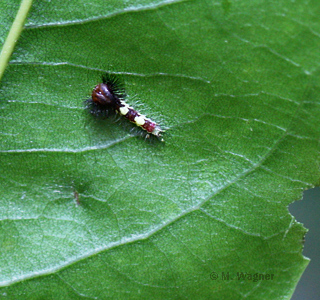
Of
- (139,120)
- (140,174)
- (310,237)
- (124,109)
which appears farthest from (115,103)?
(310,237)

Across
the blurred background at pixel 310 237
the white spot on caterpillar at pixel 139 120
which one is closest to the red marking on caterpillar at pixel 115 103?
the white spot on caterpillar at pixel 139 120

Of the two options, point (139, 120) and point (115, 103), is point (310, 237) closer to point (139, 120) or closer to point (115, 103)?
point (139, 120)

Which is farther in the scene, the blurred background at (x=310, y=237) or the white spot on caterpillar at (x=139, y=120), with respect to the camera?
the blurred background at (x=310, y=237)

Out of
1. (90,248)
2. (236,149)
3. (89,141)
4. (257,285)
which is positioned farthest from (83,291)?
(236,149)

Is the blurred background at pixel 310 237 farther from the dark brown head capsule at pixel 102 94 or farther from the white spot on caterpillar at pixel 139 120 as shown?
the dark brown head capsule at pixel 102 94

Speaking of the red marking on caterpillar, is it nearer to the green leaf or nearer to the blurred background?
the green leaf

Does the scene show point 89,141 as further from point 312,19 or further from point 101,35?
point 312,19
